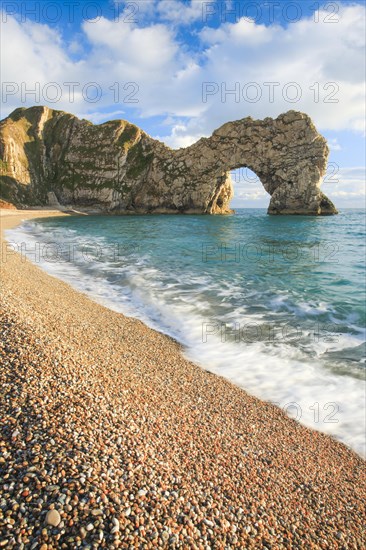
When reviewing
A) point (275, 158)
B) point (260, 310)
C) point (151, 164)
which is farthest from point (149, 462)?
point (151, 164)

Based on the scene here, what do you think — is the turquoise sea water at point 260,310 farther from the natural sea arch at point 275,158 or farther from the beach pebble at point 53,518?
the natural sea arch at point 275,158

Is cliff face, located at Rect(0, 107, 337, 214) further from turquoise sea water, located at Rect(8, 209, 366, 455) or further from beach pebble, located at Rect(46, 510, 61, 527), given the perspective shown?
beach pebble, located at Rect(46, 510, 61, 527)

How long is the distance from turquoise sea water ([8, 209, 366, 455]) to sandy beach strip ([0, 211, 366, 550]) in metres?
→ 1.69

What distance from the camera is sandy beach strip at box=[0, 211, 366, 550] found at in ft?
12.8

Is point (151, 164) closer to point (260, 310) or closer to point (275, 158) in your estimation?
point (275, 158)

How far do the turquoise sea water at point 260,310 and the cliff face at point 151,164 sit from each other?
7713 centimetres

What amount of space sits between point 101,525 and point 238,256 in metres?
31.4

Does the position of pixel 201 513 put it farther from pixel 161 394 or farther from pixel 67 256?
pixel 67 256

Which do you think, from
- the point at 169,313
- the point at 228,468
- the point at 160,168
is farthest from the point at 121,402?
the point at 160,168

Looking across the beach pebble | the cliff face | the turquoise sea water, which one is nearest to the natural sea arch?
the cliff face

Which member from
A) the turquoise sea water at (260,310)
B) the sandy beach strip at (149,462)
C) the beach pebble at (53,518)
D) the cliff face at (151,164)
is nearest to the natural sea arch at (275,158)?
the cliff face at (151,164)

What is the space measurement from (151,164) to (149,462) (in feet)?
380

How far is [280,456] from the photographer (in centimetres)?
637

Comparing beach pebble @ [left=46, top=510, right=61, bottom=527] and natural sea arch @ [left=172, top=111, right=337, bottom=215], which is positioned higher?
natural sea arch @ [left=172, top=111, right=337, bottom=215]
